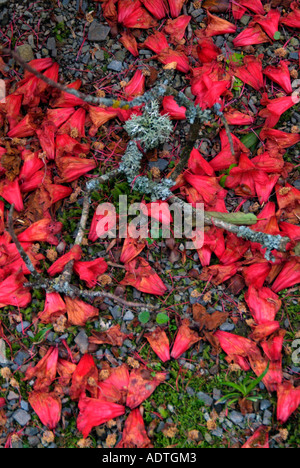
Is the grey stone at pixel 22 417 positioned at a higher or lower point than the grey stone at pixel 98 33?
lower

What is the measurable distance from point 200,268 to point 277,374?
714mm

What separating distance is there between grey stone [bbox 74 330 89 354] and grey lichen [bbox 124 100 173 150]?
117cm

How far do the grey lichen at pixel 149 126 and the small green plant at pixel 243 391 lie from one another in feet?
4.71

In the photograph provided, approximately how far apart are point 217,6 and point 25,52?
133 centimetres

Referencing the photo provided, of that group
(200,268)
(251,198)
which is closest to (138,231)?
(200,268)

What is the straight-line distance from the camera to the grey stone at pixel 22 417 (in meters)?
2.17

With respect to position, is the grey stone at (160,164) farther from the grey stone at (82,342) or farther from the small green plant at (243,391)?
the small green plant at (243,391)

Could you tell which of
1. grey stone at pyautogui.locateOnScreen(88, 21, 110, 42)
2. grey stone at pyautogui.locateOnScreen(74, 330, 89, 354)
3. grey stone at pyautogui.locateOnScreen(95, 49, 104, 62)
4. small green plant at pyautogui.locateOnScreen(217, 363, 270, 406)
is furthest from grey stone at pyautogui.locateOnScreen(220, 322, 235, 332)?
grey stone at pyautogui.locateOnScreen(88, 21, 110, 42)

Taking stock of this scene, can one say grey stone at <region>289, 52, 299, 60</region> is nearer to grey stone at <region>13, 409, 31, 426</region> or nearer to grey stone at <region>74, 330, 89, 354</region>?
grey stone at <region>74, 330, 89, 354</region>

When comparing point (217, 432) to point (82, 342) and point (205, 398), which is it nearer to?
point (205, 398)

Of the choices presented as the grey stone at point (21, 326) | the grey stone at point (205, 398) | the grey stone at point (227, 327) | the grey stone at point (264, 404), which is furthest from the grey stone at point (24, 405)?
the grey stone at point (264, 404)

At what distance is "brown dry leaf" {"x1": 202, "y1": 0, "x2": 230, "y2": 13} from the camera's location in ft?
9.21

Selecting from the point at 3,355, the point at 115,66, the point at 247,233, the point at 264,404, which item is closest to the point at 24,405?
the point at 3,355

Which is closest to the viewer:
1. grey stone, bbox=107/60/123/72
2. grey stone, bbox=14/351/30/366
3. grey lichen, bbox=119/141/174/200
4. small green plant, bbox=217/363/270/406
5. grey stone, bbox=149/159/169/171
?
small green plant, bbox=217/363/270/406
